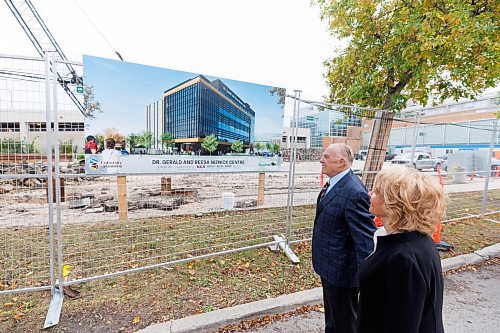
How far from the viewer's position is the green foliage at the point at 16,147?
2.39 meters

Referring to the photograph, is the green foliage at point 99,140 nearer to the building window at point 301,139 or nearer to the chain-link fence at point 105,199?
the chain-link fence at point 105,199

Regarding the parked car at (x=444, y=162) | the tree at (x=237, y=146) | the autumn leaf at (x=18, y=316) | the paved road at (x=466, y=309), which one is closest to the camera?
the autumn leaf at (x=18, y=316)

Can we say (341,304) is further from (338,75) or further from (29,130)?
(338,75)

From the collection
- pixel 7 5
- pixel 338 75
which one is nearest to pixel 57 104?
pixel 338 75

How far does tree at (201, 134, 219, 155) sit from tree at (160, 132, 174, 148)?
481mm

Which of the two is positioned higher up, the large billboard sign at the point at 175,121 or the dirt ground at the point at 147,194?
the large billboard sign at the point at 175,121

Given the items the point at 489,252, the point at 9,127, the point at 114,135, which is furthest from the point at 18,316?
the point at 489,252

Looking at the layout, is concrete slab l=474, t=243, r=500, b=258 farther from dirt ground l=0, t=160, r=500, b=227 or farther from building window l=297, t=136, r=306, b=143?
building window l=297, t=136, r=306, b=143

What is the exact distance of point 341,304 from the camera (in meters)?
2.03

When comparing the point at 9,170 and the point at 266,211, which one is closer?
the point at 9,170

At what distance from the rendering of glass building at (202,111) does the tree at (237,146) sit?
64mm

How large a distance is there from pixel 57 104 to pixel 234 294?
9.18 feet

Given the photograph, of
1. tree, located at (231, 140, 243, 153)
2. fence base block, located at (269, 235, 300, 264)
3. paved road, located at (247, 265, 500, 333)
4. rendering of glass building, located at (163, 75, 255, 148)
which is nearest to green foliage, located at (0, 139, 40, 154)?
rendering of glass building, located at (163, 75, 255, 148)

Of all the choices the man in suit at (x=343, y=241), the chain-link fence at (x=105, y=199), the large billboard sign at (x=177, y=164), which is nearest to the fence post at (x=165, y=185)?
the chain-link fence at (x=105, y=199)
